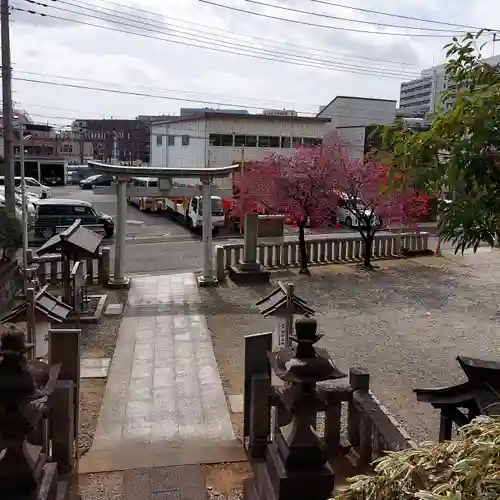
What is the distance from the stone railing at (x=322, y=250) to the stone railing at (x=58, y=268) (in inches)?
109

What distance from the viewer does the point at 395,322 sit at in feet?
35.0

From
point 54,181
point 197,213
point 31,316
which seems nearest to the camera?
point 31,316

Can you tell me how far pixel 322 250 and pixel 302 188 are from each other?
2.45m

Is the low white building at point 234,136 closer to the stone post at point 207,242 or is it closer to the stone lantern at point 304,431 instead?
the stone post at point 207,242

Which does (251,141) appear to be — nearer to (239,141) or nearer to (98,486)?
(239,141)

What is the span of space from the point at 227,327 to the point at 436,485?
8684mm

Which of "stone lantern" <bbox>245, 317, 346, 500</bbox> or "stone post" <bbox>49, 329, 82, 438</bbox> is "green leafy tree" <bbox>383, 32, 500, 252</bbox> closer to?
"stone lantern" <bbox>245, 317, 346, 500</bbox>

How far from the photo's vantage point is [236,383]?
7.46m

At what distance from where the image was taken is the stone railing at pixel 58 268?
1198 centimetres

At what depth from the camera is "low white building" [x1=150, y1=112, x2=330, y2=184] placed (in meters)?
31.3

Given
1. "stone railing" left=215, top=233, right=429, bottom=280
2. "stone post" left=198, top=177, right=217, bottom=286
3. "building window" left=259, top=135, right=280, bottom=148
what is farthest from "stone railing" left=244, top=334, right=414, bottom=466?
"building window" left=259, top=135, right=280, bottom=148

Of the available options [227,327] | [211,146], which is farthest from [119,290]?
[211,146]

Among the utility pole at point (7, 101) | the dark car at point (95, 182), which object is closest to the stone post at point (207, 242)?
the utility pole at point (7, 101)

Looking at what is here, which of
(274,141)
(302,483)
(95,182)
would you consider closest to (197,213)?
(274,141)
